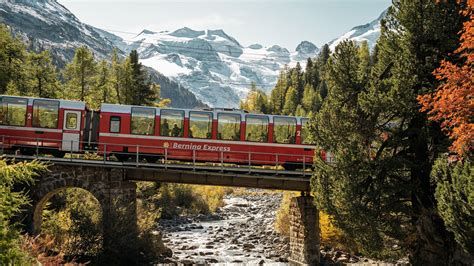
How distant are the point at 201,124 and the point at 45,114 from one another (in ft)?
26.8

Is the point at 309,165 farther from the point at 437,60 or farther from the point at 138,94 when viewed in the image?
the point at 138,94

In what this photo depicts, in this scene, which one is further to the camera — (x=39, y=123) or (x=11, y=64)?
(x=11, y=64)

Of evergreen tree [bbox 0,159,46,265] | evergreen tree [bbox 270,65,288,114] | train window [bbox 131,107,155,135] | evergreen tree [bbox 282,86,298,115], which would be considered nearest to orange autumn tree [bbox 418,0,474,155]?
evergreen tree [bbox 0,159,46,265]

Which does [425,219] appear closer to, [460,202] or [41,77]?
[460,202]

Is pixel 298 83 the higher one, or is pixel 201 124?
pixel 298 83

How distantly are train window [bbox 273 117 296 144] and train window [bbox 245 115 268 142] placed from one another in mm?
552

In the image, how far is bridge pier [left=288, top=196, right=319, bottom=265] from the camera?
21.9 metres

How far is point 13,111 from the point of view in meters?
23.6

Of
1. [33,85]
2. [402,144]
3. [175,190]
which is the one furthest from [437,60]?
[33,85]

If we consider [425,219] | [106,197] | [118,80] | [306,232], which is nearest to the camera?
[425,219]

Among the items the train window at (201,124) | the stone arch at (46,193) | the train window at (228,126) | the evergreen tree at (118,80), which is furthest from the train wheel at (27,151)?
the evergreen tree at (118,80)

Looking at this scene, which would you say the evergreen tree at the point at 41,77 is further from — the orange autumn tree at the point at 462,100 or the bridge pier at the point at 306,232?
the orange autumn tree at the point at 462,100

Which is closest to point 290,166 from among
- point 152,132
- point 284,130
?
point 284,130

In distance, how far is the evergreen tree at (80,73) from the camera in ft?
140
